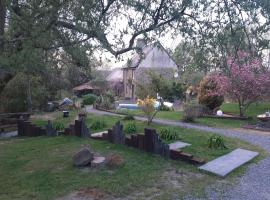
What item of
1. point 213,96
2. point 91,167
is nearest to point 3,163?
point 91,167

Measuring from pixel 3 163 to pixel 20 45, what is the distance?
472 cm

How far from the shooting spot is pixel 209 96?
73.7ft

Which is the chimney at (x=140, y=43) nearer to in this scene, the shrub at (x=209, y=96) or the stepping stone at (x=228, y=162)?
the stepping stone at (x=228, y=162)

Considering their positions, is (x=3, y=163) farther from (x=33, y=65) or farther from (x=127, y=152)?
(x=33, y=65)

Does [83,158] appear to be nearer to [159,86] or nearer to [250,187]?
[250,187]

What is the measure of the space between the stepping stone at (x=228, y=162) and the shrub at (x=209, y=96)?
443 inches

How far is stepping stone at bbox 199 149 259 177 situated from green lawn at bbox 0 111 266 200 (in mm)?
193

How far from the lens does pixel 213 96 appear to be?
22.4 m

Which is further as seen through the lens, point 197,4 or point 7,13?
point 7,13

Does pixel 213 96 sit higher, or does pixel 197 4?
pixel 197 4

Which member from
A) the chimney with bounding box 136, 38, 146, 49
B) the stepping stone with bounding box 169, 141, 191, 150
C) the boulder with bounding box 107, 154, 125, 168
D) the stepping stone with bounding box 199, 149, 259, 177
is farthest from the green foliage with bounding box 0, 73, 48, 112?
the chimney with bounding box 136, 38, 146, 49

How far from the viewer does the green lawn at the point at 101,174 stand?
293 inches

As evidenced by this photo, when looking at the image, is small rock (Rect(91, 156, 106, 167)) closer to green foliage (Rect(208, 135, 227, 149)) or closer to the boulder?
the boulder

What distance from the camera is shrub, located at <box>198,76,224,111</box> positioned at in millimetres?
22453
